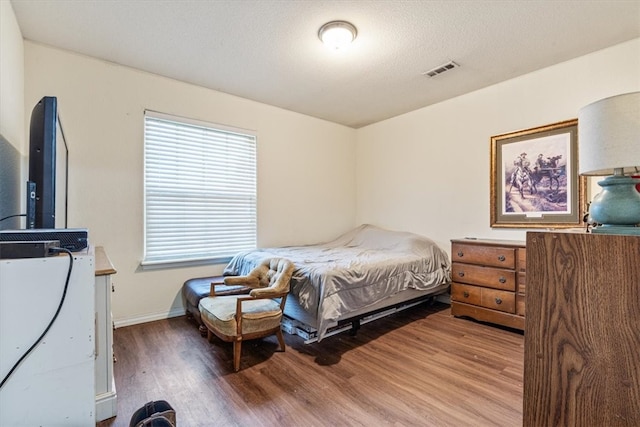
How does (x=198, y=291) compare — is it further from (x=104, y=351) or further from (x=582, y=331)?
(x=582, y=331)

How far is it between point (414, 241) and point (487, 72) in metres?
1.98

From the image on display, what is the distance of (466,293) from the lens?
324 centimetres

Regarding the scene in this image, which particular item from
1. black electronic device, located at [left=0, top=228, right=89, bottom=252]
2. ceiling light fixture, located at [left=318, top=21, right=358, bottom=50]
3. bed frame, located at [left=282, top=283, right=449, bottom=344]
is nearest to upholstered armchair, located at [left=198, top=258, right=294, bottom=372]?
bed frame, located at [left=282, top=283, right=449, bottom=344]

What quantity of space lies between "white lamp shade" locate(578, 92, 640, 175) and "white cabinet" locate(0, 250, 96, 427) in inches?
74.8

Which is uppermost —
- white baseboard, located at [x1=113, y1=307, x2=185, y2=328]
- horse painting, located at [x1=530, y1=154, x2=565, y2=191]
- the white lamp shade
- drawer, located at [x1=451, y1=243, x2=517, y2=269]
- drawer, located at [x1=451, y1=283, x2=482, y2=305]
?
horse painting, located at [x1=530, y1=154, x2=565, y2=191]

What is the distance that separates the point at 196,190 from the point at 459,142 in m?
3.23

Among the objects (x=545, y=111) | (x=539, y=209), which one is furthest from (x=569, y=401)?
(x=545, y=111)

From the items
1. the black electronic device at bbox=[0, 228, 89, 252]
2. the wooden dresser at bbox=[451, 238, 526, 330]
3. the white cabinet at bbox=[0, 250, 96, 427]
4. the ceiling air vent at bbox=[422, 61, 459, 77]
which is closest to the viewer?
the white cabinet at bbox=[0, 250, 96, 427]

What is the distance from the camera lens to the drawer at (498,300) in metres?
2.91

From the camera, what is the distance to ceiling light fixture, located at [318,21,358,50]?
235 centimetres

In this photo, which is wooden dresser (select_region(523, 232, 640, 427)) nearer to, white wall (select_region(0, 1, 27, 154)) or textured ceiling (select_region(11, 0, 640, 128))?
textured ceiling (select_region(11, 0, 640, 128))

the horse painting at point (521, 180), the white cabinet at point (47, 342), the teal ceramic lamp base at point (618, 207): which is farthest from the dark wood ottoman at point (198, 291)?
the horse painting at point (521, 180)

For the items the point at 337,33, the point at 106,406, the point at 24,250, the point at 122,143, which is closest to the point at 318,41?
the point at 337,33

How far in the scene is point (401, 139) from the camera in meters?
4.47
